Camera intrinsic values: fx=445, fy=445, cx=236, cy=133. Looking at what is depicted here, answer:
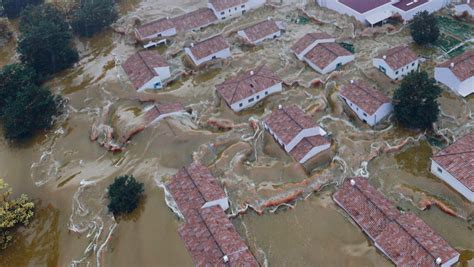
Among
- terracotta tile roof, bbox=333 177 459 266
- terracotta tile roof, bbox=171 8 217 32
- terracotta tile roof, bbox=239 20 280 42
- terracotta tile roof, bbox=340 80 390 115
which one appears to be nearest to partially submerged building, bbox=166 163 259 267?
terracotta tile roof, bbox=333 177 459 266

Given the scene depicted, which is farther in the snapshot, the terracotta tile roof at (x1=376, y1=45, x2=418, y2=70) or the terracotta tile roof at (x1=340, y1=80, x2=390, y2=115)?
the terracotta tile roof at (x1=376, y1=45, x2=418, y2=70)

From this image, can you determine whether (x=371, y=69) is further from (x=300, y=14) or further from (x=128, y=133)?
(x=128, y=133)

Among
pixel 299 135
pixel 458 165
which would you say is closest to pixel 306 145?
pixel 299 135

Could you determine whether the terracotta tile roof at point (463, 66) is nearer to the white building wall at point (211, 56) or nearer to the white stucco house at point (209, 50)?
the white building wall at point (211, 56)

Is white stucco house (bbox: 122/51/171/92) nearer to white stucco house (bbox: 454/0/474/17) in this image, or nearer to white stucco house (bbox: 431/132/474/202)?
white stucco house (bbox: 431/132/474/202)

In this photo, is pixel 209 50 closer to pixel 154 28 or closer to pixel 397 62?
pixel 154 28

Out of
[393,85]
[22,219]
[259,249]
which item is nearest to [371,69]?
[393,85]

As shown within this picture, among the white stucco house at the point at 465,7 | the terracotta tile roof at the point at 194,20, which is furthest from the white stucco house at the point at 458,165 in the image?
the terracotta tile roof at the point at 194,20

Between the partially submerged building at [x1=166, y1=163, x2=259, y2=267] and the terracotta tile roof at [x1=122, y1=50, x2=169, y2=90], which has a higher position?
the terracotta tile roof at [x1=122, y1=50, x2=169, y2=90]
